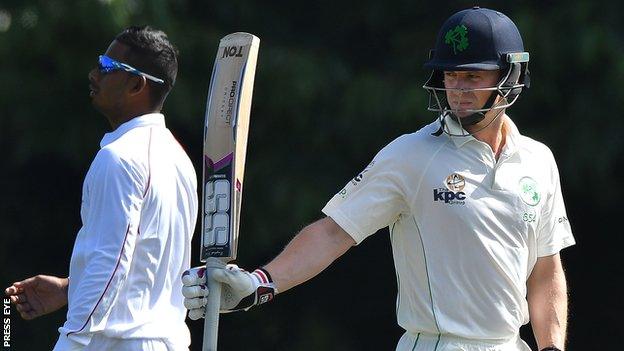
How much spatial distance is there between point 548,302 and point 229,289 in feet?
2.93

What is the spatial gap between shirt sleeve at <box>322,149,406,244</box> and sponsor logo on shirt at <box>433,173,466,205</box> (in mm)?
94

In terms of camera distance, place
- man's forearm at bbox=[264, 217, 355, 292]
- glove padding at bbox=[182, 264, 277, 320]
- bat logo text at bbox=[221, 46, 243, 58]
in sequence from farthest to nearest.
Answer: bat logo text at bbox=[221, 46, 243, 58], man's forearm at bbox=[264, 217, 355, 292], glove padding at bbox=[182, 264, 277, 320]

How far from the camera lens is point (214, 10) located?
24.9 ft

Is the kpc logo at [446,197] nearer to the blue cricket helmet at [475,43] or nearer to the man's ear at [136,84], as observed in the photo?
the blue cricket helmet at [475,43]

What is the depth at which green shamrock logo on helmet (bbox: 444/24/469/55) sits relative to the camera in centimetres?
369

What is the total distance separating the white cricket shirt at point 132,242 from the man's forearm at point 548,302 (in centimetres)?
99

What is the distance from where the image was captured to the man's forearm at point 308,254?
3.47 meters

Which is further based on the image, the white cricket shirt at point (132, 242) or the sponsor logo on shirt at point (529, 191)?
the white cricket shirt at point (132, 242)

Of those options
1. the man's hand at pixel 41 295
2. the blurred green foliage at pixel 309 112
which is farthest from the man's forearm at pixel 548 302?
the blurred green foliage at pixel 309 112

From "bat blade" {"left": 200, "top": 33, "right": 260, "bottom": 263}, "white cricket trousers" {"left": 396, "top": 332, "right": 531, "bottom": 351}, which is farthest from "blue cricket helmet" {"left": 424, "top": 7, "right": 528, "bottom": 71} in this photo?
"white cricket trousers" {"left": 396, "top": 332, "right": 531, "bottom": 351}

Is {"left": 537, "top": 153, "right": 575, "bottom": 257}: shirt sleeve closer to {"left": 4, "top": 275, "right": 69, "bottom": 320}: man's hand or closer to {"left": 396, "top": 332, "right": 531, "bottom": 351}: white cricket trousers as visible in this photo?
{"left": 396, "top": 332, "right": 531, "bottom": 351}: white cricket trousers

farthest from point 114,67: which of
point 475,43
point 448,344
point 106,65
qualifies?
point 448,344

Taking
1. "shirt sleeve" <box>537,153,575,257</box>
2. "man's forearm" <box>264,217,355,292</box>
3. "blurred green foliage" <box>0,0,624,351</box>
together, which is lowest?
"man's forearm" <box>264,217,355,292</box>

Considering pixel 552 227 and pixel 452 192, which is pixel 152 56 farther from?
pixel 552 227
